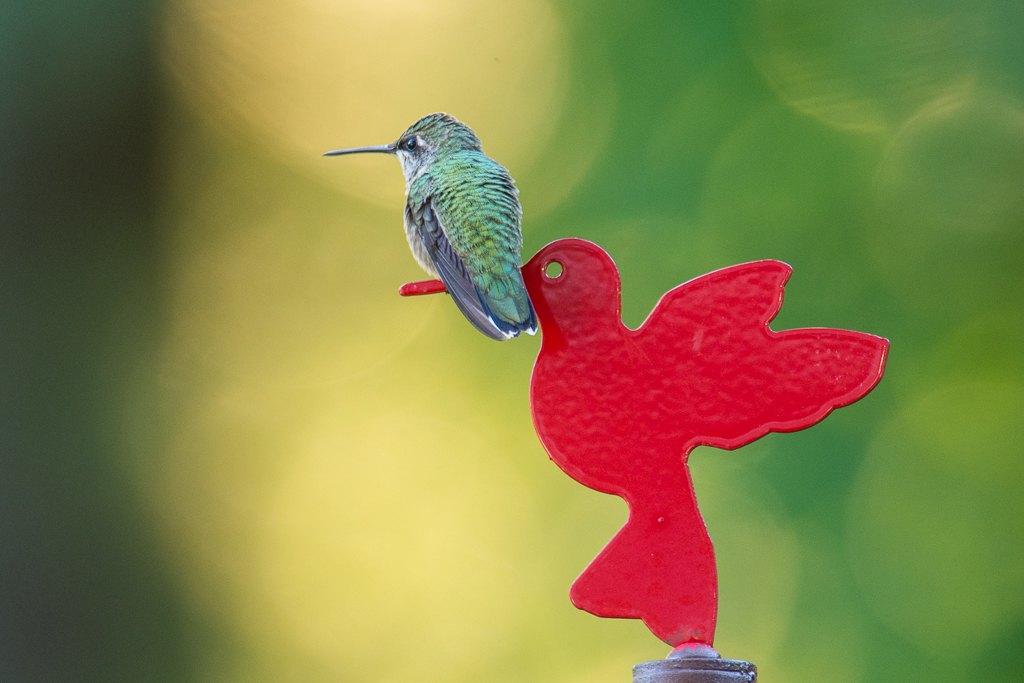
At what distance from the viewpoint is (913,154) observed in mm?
3562

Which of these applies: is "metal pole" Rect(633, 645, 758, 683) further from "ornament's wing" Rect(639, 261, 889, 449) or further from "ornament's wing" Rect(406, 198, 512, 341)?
"ornament's wing" Rect(406, 198, 512, 341)

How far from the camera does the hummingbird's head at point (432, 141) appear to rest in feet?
6.44

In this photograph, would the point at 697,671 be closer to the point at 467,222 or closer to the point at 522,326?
the point at 522,326

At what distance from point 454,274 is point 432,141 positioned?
23.5 inches

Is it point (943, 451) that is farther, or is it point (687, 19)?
point (687, 19)

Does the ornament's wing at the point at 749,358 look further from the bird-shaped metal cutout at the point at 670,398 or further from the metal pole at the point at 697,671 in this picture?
the metal pole at the point at 697,671

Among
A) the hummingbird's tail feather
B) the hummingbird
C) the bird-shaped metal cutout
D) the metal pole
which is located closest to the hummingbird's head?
the hummingbird

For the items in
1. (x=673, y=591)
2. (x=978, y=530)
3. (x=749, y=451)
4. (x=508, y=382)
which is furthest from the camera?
(x=508, y=382)

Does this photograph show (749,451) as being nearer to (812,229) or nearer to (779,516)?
(779,516)

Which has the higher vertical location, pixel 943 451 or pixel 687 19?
pixel 687 19

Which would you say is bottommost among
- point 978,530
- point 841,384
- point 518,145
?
point 978,530

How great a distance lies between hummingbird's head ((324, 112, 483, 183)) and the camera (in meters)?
1.96

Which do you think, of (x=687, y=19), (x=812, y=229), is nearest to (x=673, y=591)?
(x=812, y=229)

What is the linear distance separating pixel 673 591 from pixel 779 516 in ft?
8.33
